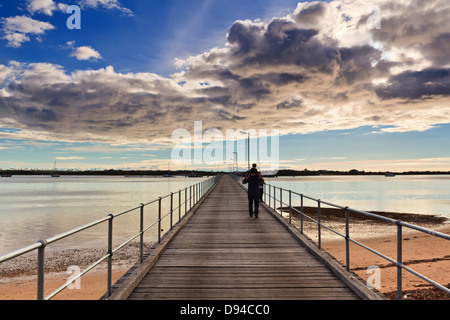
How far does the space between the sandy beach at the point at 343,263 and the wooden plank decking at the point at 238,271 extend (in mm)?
4780

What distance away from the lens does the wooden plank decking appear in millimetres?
5527

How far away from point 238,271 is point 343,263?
30.8ft

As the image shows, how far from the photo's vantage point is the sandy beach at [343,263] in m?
12.2

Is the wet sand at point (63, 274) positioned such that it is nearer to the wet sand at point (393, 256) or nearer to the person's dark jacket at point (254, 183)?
the person's dark jacket at point (254, 183)

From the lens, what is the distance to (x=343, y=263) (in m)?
14.6

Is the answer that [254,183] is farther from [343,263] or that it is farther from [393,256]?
[393,256]

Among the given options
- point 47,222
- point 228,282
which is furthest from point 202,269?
point 47,222

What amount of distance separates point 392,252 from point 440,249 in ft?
8.89

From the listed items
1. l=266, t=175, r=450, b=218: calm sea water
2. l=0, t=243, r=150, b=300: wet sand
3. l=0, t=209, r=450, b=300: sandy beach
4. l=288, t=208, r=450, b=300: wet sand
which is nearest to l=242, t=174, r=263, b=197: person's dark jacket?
l=288, t=208, r=450, b=300: wet sand

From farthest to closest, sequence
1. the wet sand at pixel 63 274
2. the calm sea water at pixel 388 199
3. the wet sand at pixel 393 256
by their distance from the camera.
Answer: the calm sea water at pixel 388 199
the wet sand at pixel 63 274
the wet sand at pixel 393 256

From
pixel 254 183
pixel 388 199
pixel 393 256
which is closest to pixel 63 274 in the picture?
pixel 254 183

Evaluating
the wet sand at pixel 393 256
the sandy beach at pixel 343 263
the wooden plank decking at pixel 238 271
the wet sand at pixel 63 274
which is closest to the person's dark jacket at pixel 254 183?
the wooden plank decking at pixel 238 271
